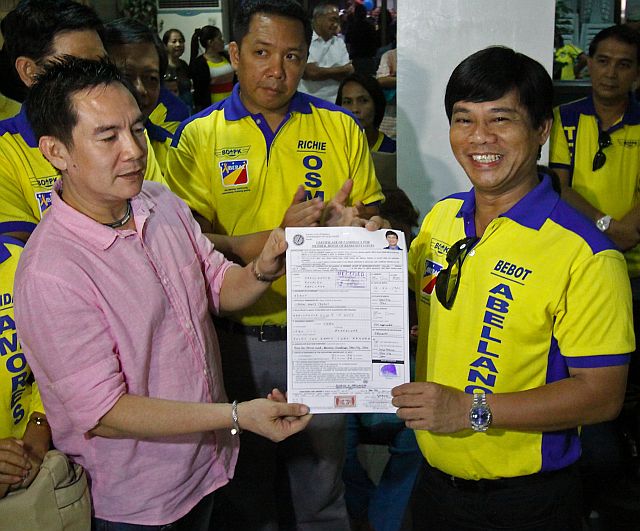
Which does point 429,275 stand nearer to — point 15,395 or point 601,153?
point 15,395

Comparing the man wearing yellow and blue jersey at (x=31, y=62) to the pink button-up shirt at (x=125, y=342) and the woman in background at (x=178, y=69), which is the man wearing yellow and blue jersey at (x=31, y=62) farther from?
the woman in background at (x=178, y=69)

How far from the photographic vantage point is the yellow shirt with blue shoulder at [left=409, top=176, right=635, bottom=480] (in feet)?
5.04

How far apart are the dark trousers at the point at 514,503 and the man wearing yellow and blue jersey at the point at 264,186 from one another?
0.69 meters

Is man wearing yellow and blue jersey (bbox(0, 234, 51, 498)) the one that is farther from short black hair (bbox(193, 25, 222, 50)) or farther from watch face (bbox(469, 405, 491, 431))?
short black hair (bbox(193, 25, 222, 50))

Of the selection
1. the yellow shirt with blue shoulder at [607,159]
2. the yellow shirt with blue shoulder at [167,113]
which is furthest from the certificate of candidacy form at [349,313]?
the yellow shirt with blue shoulder at [607,159]

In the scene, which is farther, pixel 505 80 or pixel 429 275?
pixel 429 275

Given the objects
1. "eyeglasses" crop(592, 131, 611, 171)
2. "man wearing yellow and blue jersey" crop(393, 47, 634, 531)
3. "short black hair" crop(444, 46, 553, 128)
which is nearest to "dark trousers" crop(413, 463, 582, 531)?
"man wearing yellow and blue jersey" crop(393, 47, 634, 531)

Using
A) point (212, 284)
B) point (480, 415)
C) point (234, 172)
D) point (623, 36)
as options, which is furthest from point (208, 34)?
point (480, 415)

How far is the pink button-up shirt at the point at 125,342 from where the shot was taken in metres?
1.50

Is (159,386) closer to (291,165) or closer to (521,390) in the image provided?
(521,390)

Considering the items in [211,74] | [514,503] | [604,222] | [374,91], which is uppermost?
[211,74]

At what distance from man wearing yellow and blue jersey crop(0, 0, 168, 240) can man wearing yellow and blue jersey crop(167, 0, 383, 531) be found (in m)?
0.43

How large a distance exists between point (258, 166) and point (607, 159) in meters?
1.71

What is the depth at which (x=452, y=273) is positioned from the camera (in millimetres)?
1733
